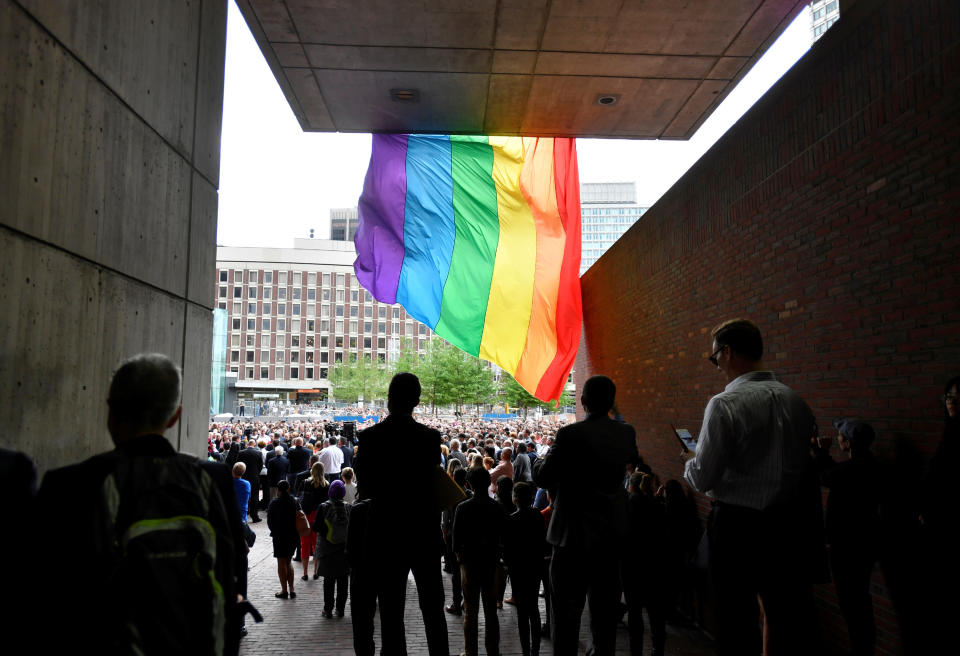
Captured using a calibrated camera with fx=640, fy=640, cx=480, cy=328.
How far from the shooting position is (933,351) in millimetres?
4121

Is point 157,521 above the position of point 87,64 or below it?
below

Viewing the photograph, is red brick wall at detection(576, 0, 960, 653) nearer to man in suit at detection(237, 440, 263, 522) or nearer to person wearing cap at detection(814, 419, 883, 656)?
person wearing cap at detection(814, 419, 883, 656)

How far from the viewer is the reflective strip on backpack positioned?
1.90m

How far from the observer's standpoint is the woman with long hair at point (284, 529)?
8297 mm

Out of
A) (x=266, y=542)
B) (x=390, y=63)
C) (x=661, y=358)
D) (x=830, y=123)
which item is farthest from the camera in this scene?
(x=266, y=542)

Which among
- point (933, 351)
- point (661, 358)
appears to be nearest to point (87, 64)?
point (933, 351)

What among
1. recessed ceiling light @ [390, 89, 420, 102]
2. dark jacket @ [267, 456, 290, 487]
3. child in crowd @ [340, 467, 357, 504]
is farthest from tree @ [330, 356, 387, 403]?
recessed ceiling light @ [390, 89, 420, 102]

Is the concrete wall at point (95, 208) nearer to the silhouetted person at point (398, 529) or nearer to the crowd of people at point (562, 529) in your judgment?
the crowd of people at point (562, 529)

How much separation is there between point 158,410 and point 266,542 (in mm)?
11880

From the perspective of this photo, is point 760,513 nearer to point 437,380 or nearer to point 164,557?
point 164,557

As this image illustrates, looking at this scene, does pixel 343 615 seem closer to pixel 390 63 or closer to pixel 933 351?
pixel 933 351

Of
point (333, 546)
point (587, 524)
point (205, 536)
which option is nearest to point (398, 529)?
point (587, 524)

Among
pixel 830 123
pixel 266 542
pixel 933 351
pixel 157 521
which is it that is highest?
pixel 830 123

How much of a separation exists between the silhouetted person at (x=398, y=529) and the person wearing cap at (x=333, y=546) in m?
3.78
